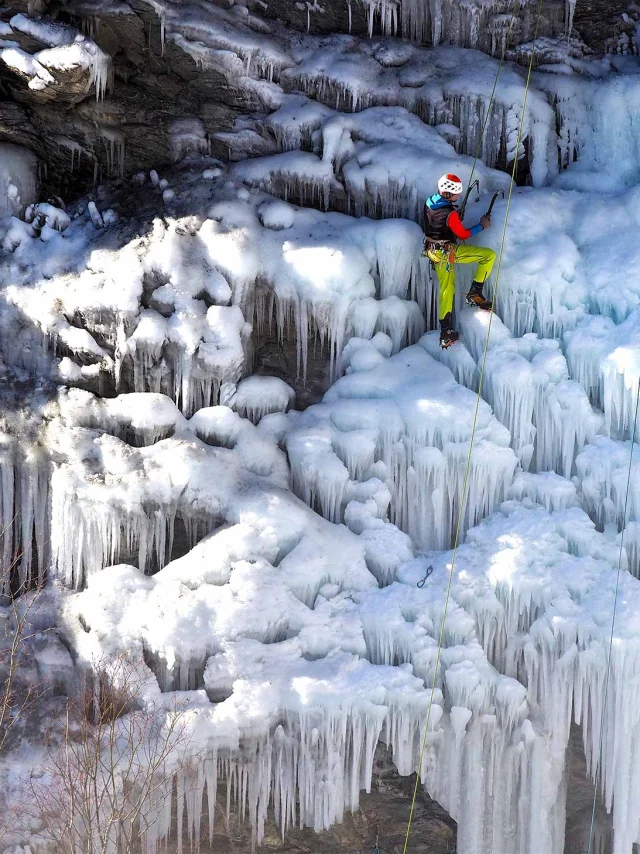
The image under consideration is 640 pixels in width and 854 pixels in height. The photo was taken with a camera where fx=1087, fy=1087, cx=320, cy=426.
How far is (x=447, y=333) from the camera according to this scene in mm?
8891

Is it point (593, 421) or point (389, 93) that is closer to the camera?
point (593, 421)

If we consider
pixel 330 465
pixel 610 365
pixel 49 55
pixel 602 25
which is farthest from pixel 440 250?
pixel 602 25

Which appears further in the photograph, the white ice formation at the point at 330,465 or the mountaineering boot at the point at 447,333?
the mountaineering boot at the point at 447,333

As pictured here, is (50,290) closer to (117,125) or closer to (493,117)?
(117,125)

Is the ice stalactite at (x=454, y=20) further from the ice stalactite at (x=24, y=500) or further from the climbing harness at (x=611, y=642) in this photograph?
the ice stalactite at (x=24, y=500)

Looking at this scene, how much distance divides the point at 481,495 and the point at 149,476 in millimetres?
2638

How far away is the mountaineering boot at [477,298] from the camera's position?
29.3ft

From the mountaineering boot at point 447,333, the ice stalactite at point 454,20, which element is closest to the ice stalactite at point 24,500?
the mountaineering boot at point 447,333

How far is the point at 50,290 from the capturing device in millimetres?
9195

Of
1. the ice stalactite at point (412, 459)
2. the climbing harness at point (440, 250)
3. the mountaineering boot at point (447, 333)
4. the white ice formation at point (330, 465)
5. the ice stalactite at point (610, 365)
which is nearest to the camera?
the white ice formation at point (330, 465)

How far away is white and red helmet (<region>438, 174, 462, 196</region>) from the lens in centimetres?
877

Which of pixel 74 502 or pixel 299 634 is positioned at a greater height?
pixel 74 502

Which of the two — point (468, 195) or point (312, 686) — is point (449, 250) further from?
point (312, 686)

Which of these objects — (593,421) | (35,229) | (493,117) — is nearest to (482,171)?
(493,117)
